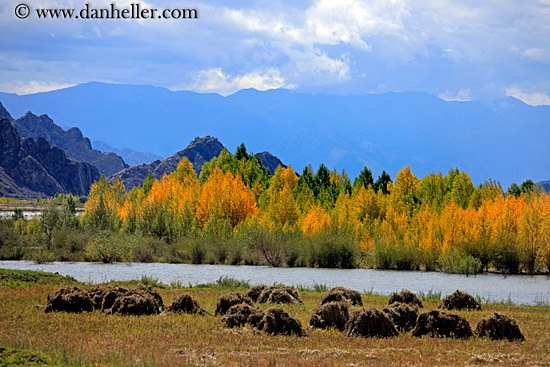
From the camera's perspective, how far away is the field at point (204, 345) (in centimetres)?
1127

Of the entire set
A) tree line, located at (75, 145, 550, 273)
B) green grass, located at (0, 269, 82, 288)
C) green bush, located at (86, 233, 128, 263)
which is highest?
tree line, located at (75, 145, 550, 273)

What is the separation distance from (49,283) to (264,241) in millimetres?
18368

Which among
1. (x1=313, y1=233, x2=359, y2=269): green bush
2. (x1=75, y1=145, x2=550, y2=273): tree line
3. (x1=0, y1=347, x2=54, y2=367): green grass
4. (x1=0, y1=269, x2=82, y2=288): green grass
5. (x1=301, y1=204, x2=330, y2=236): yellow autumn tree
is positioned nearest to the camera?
(x1=0, y1=347, x2=54, y2=367): green grass

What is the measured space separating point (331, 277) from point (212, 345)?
2088 centimetres

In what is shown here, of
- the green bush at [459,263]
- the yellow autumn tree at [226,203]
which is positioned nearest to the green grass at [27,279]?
the green bush at [459,263]

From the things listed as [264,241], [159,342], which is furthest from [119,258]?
[159,342]

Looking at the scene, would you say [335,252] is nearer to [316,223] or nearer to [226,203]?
[316,223]

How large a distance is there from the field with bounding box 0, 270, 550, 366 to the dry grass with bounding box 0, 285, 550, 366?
19 millimetres

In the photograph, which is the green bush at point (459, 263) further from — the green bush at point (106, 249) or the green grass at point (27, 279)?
the green grass at point (27, 279)

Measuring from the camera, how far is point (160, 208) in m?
50.2

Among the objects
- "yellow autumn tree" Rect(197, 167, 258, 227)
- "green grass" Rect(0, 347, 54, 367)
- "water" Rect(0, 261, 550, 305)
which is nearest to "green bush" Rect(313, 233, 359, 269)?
"water" Rect(0, 261, 550, 305)

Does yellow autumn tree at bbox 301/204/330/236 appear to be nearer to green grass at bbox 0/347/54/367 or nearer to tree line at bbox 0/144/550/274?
tree line at bbox 0/144/550/274

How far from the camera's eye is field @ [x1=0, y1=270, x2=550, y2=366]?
11.3 metres

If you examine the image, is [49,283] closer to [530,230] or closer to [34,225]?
[530,230]
